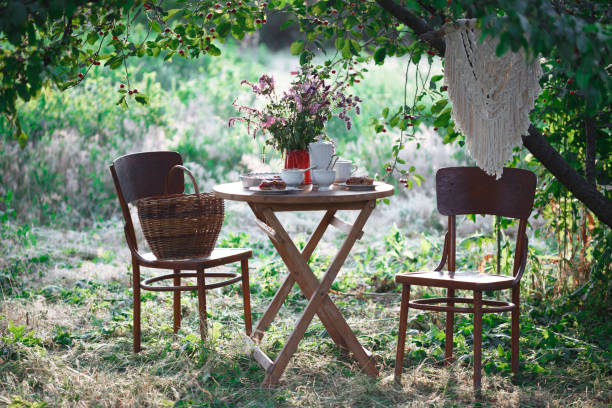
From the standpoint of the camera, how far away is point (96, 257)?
5789 millimetres

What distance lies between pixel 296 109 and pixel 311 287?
0.88 meters

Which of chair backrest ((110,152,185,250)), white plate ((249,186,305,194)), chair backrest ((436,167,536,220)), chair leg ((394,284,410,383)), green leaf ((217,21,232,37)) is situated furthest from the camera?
chair backrest ((110,152,185,250))

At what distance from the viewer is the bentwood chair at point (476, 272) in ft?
9.84

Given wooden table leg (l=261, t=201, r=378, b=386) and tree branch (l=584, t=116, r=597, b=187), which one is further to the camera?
tree branch (l=584, t=116, r=597, b=187)

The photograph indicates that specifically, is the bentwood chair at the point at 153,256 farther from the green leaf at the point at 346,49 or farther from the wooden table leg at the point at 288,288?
the green leaf at the point at 346,49

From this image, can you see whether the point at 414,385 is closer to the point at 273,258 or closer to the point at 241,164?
the point at 273,258

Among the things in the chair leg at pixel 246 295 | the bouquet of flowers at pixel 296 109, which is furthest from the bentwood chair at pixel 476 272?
the chair leg at pixel 246 295

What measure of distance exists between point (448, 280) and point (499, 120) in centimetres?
80

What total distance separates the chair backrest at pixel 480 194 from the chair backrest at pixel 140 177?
1513mm

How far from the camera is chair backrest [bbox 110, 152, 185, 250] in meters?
3.60

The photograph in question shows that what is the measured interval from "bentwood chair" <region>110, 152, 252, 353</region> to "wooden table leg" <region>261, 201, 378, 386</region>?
0.49 meters

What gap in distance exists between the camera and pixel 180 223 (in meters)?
3.46

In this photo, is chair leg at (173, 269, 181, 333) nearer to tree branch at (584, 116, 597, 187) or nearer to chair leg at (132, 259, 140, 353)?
chair leg at (132, 259, 140, 353)

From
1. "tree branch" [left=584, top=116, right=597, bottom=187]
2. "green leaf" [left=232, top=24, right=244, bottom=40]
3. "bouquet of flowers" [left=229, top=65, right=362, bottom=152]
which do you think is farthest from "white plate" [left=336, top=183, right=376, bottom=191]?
"tree branch" [left=584, top=116, right=597, bottom=187]
